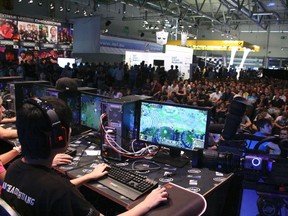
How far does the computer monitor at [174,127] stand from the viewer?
2.16 metres

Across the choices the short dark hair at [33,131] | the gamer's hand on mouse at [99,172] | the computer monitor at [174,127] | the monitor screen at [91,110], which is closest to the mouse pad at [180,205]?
the gamer's hand on mouse at [99,172]

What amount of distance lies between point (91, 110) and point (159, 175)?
1.10 m

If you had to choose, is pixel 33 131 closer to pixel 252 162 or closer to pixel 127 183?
pixel 127 183

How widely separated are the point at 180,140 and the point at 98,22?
1261cm

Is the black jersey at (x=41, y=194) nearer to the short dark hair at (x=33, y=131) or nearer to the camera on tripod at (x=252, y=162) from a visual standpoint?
the short dark hair at (x=33, y=131)

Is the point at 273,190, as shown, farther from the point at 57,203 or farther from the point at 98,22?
the point at 98,22

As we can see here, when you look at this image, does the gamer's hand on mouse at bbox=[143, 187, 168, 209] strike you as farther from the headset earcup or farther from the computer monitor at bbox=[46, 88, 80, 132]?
the computer monitor at bbox=[46, 88, 80, 132]

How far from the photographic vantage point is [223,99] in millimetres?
8836

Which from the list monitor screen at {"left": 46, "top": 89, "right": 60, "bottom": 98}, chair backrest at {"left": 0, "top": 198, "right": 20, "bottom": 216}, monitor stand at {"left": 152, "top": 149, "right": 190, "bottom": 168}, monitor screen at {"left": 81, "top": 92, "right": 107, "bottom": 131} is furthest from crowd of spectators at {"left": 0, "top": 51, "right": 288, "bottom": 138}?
chair backrest at {"left": 0, "top": 198, "right": 20, "bottom": 216}

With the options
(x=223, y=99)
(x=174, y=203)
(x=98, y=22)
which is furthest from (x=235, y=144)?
(x=98, y=22)

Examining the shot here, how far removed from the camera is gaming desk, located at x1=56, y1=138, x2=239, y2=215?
188 centimetres

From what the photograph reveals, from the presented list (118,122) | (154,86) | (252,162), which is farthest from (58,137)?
(154,86)

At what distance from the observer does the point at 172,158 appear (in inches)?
95.1

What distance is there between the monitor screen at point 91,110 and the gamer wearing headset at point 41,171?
142cm
